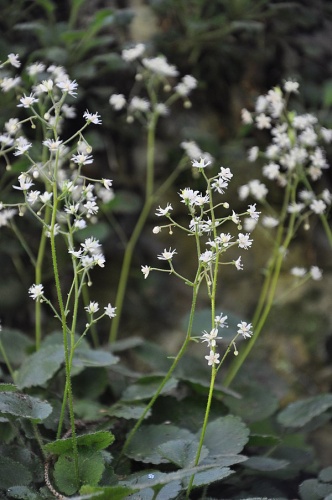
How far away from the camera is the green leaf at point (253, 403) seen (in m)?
1.51

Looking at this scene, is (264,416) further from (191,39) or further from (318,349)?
(191,39)

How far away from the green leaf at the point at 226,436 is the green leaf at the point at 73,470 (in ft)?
0.81

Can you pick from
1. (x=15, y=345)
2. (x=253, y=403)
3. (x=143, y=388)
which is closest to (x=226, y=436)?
(x=143, y=388)

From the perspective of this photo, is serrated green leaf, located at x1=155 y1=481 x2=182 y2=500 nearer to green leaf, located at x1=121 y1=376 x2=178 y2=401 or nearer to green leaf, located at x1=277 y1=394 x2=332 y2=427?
green leaf, located at x1=121 y1=376 x2=178 y2=401

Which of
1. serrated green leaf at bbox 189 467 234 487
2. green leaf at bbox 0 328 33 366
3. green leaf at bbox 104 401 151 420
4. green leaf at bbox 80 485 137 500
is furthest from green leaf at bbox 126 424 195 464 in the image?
green leaf at bbox 0 328 33 366

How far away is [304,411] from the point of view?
141 centimetres

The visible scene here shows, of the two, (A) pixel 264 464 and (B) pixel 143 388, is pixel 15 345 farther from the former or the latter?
(A) pixel 264 464

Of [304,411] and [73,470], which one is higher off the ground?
[73,470]

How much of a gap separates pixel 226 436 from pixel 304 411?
28 centimetres

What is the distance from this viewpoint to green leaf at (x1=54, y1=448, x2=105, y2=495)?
101cm

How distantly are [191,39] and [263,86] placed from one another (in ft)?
1.10

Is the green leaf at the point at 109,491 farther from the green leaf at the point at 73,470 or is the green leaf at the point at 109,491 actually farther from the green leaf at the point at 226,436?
the green leaf at the point at 226,436

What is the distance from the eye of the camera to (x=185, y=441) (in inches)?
43.3

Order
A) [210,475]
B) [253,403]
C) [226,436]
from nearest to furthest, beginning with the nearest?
[210,475] < [226,436] < [253,403]
